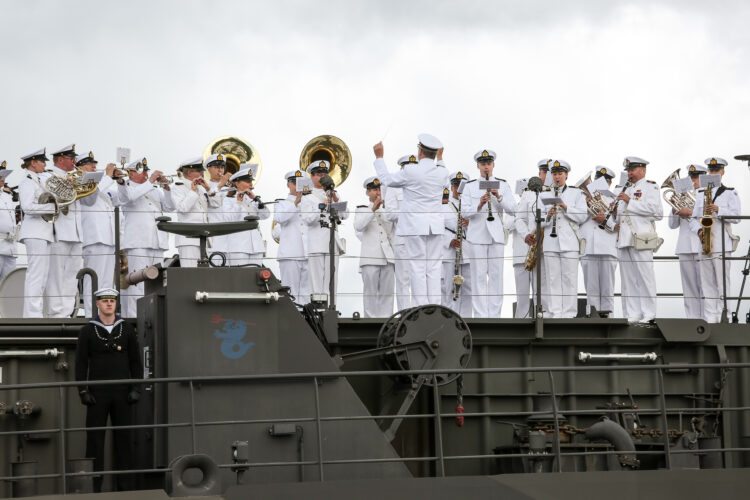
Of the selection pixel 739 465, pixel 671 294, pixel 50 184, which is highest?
pixel 50 184

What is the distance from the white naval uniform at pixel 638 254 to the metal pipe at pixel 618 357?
3.06 m

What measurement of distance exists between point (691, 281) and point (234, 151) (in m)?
6.04

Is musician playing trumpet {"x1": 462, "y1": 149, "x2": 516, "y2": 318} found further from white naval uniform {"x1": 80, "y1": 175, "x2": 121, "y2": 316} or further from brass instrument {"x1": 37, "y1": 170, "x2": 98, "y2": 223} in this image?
brass instrument {"x1": 37, "y1": 170, "x2": 98, "y2": 223}

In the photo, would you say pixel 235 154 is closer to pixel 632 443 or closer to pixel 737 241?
pixel 737 241

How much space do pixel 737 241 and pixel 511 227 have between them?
2.81m

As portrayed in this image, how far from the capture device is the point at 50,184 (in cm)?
1421

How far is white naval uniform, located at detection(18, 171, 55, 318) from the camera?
13547 mm

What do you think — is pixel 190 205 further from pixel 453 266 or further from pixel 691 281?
pixel 691 281

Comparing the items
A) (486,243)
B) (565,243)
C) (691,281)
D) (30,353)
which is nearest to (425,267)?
(486,243)

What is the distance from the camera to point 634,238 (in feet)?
51.3

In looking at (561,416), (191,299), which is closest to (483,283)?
(561,416)

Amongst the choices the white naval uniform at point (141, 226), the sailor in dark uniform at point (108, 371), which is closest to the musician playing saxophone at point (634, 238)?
the white naval uniform at point (141, 226)

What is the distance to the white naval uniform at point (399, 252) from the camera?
A: 1423 centimetres

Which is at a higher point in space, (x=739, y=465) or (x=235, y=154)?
(x=235, y=154)
